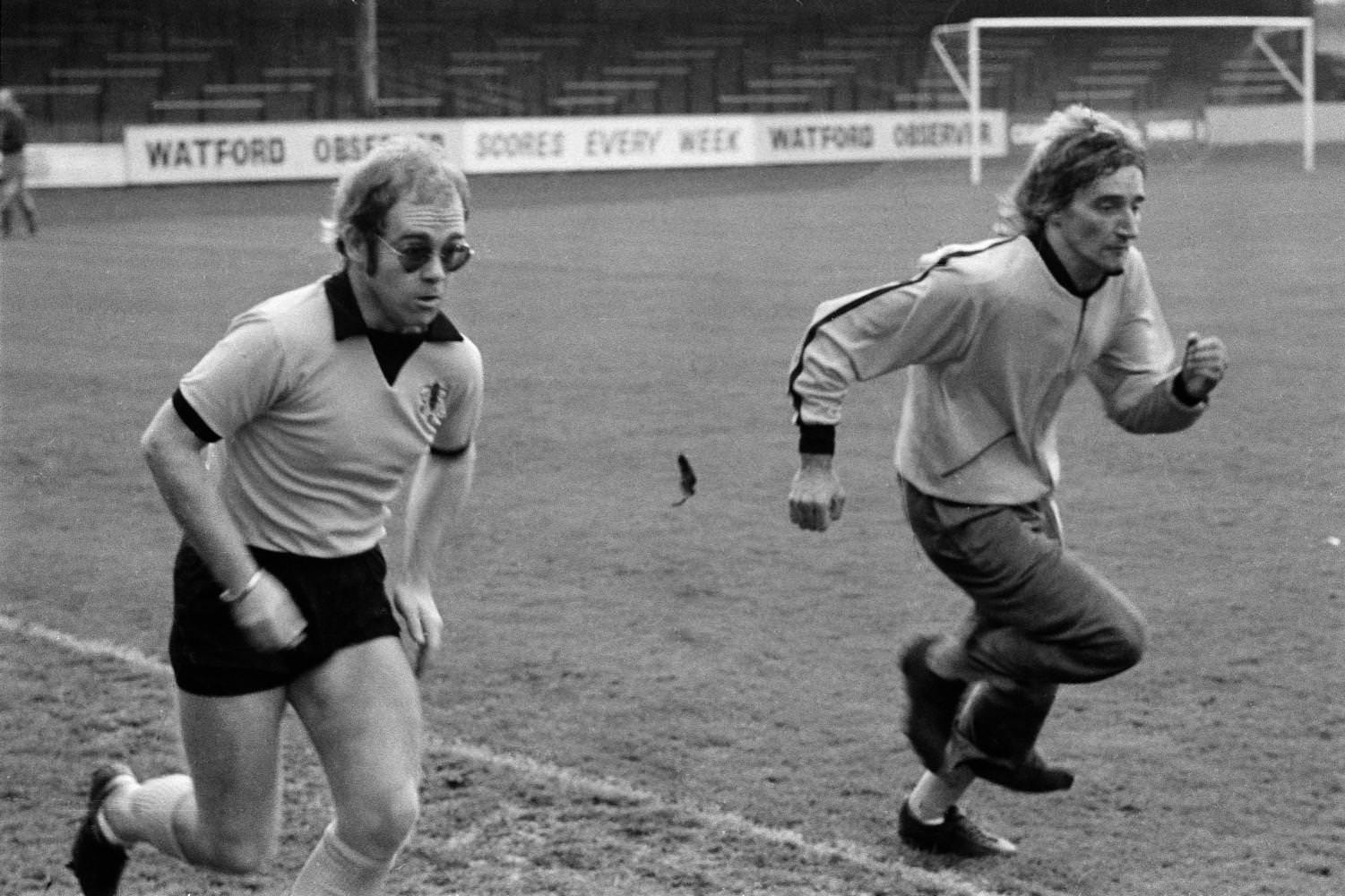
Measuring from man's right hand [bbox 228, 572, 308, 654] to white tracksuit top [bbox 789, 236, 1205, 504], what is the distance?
4.89 feet

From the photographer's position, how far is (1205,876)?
16.9ft

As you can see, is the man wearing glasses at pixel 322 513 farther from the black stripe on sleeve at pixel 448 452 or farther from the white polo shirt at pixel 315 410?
the black stripe on sleeve at pixel 448 452

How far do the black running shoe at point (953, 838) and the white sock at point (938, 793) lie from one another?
0.02 m

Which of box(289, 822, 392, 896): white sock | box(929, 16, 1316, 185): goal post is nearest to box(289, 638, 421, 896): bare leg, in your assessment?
box(289, 822, 392, 896): white sock

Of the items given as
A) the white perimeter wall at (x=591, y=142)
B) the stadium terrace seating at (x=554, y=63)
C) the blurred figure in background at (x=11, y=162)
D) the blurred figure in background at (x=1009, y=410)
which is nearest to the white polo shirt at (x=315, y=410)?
the blurred figure in background at (x=1009, y=410)

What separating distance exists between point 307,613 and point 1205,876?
2.45 metres

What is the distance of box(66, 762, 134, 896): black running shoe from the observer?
4742mm

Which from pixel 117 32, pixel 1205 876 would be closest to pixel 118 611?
pixel 1205 876

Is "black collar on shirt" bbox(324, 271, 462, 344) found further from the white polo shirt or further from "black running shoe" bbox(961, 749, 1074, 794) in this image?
"black running shoe" bbox(961, 749, 1074, 794)

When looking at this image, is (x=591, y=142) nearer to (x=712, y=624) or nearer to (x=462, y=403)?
(x=712, y=624)

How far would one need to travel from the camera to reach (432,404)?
169 inches

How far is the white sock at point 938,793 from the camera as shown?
17.3 feet

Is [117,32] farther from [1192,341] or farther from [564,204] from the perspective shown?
[1192,341]

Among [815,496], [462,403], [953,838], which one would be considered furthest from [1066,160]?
[953,838]
